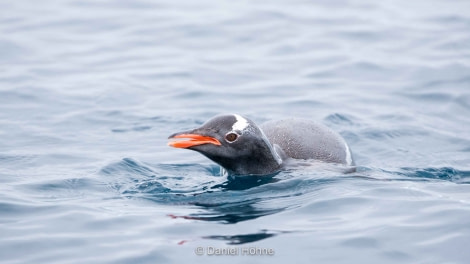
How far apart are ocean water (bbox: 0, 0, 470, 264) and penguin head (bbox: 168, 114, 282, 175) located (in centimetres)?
25

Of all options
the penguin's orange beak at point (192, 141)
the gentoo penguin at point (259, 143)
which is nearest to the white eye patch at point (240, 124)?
the gentoo penguin at point (259, 143)

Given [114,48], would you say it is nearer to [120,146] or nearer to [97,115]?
[97,115]

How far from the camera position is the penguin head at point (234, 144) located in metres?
9.64

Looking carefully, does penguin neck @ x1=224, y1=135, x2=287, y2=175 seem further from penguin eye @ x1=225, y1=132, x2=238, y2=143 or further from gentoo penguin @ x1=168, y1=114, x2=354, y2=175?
penguin eye @ x1=225, y1=132, x2=238, y2=143

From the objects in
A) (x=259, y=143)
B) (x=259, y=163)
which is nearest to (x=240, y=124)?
(x=259, y=143)

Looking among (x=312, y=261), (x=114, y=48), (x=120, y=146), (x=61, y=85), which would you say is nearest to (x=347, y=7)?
(x=114, y=48)

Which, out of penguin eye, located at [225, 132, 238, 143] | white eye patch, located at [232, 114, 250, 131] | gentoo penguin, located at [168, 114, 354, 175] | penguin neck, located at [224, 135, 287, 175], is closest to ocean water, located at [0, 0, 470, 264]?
penguin neck, located at [224, 135, 287, 175]

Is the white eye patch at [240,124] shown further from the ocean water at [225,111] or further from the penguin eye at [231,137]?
the ocean water at [225,111]

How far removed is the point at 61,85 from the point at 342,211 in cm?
783

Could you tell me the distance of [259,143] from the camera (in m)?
10.1

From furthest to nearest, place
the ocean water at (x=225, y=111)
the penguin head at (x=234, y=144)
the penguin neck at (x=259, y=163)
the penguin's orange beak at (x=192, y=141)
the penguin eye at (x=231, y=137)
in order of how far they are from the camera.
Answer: the penguin neck at (x=259, y=163) < the penguin eye at (x=231, y=137) < the penguin head at (x=234, y=144) < the penguin's orange beak at (x=192, y=141) < the ocean water at (x=225, y=111)

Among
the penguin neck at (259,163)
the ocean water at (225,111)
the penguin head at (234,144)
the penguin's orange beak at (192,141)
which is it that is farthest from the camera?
the penguin neck at (259,163)

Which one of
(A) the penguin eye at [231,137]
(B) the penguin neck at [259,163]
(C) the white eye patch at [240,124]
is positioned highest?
(C) the white eye patch at [240,124]

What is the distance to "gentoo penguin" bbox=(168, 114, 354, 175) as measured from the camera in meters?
9.73
